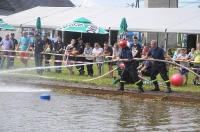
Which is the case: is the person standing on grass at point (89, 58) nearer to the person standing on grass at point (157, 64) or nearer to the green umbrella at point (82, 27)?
the green umbrella at point (82, 27)

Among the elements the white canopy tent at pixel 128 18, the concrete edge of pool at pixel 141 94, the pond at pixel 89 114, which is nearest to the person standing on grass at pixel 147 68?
the concrete edge of pool at pixel 141 94

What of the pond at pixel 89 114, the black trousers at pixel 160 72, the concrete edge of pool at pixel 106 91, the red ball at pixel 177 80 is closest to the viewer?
the pond at pixel 89 114

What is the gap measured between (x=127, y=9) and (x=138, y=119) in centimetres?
2496

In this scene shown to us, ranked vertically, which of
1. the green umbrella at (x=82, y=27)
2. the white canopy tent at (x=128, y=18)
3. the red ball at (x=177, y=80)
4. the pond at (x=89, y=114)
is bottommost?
the pond at (x=89, y=114)

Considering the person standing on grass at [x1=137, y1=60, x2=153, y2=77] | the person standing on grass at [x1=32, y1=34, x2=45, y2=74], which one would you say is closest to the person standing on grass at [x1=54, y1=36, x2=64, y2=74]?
the person standing on grass at [x1=32, y1=34, x2=45, y2=74]

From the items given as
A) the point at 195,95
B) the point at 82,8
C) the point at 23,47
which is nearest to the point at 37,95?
the point at 195,95

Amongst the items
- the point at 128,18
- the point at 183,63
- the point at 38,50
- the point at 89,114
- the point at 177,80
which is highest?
the point at 128,18

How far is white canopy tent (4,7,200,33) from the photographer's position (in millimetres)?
30562

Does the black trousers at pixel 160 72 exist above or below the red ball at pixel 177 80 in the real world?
above

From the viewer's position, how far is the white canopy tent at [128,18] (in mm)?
30562

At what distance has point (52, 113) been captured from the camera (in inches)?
527

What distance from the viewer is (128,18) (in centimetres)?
3400

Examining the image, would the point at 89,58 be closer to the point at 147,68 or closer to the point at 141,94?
the point at 147,68

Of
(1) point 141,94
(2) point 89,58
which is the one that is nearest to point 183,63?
(1) point 141,94
